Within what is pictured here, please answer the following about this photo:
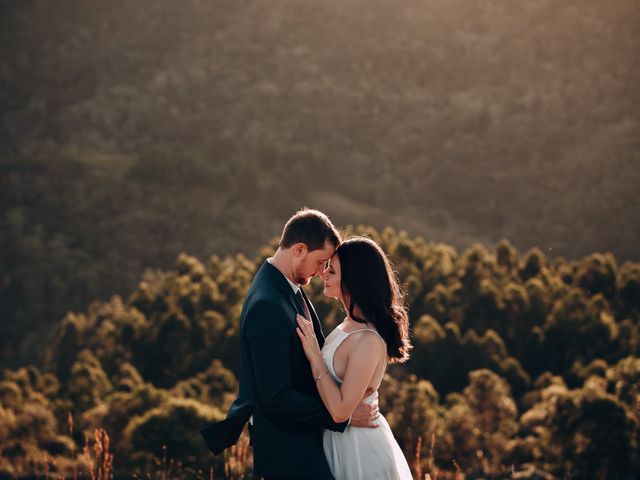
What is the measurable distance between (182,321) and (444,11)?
184 ft

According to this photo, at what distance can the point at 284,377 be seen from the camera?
10.2ft

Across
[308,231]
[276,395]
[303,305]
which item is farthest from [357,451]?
[308,231]

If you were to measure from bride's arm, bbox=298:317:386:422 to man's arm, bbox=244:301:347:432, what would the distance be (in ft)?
0.23

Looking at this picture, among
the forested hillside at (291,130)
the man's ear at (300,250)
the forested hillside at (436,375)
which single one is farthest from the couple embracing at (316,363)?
the forested hillside at (291,130)

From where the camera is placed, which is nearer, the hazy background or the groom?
the groom

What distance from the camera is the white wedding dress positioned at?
3357mm

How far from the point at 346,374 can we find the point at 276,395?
12.1 inches

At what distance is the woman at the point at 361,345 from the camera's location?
3.29m

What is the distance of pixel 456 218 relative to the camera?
182 ft

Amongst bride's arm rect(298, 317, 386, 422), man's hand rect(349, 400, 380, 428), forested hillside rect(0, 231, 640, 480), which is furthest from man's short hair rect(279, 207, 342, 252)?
forested hillside rect(0, 231, 640, 480)

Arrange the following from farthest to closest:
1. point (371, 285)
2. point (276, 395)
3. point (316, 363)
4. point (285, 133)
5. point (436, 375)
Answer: point (285, 133), point (436, 375), point (371, 285), point (316, 363), point (276, 395)

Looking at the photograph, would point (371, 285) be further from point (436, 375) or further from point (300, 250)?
point (436, 375)

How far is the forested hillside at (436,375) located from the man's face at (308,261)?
5.58 feet

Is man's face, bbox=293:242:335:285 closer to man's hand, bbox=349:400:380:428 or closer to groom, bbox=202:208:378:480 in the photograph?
groom, bbox=202:208:378:480
